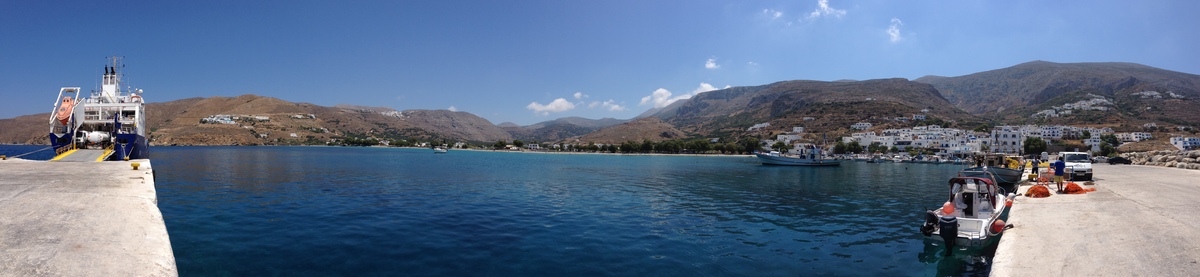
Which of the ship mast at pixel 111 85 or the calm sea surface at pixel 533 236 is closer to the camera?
the calm sea surface at pixel 533 236

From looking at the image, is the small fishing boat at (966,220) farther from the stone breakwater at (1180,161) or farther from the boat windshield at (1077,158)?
the stone breakwater at (1180,161)

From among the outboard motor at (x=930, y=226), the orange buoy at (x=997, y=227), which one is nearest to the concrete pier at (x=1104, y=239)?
the orange buoy at (x=997, y=227)

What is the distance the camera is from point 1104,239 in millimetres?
9703

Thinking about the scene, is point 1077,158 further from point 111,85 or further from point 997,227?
point 111,85

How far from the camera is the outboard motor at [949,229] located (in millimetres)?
11930

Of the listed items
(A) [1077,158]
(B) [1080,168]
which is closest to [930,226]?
(B) [1080,168]

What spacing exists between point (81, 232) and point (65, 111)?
3393 cm

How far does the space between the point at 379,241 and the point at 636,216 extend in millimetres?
9375

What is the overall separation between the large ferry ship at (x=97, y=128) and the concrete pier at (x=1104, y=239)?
38.3m

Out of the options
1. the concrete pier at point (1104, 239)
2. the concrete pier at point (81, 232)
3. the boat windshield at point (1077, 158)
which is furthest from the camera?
the boat windshield at point (1077, 158)

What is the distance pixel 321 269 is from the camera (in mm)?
9977

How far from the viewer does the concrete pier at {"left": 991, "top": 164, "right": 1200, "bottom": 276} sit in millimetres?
7754

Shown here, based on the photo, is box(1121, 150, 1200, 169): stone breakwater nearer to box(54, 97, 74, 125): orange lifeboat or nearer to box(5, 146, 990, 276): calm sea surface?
box(5, 146, 990, 276): calm sea surface

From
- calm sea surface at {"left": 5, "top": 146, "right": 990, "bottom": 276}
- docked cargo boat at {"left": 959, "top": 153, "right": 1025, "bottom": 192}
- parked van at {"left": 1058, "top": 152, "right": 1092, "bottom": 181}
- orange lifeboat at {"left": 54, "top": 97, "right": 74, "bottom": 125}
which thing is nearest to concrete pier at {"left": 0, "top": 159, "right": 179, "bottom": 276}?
calm sea surface at {"left": 5, "top": 146, "right": 990, "bottom": 276}
